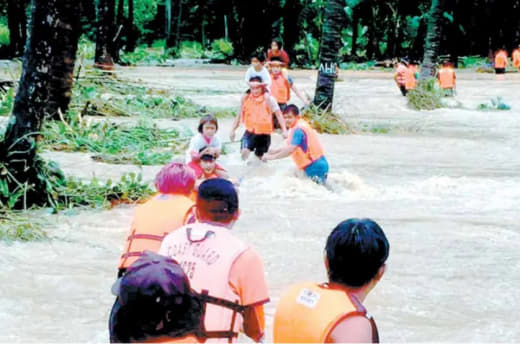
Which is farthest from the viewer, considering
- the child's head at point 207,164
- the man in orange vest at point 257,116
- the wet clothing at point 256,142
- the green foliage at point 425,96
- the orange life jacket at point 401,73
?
the orange life jacket at point 401,73

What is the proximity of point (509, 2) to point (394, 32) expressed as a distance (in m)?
5.98

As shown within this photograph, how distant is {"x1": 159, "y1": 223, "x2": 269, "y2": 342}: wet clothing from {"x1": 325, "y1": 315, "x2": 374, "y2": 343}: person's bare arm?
72 centimetres

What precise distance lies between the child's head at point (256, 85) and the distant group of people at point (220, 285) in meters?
7.54

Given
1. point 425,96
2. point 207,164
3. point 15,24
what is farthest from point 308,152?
point 15,24

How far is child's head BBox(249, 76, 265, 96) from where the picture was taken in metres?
12.3

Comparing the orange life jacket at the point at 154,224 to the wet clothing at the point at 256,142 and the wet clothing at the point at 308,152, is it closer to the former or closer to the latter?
the wet clothing at the point at 308,152

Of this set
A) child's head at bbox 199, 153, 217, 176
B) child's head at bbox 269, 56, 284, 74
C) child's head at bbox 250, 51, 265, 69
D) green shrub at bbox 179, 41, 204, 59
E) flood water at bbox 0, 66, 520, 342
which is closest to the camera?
flood water at bbox 0, 66, 520, 342

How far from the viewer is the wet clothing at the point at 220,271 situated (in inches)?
149

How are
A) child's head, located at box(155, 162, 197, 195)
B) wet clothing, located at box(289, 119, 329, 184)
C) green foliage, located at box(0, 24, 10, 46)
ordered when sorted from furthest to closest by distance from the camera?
green foliage, located at box(0, 24, 10, 46) < wet clothing, located at box(289, 119, 329, 184) < child's head, located at box(155, 162, 197, 195)

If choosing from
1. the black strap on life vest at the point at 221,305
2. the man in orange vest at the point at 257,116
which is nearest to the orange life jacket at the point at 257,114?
the man in orange vest at the point at 257,116

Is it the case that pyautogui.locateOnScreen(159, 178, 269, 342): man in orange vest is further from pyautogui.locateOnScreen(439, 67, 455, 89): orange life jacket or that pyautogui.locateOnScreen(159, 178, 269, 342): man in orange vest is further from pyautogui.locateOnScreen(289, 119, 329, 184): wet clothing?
pyautogui.locateOnScreen(439, 67, 455, 89): orange life jacket

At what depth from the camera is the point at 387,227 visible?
9789 mm

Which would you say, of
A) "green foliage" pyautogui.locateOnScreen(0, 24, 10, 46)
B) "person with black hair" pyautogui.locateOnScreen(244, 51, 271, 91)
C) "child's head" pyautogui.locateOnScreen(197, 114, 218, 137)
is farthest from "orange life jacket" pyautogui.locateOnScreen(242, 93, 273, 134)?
"green foliage" pyautogui.locateOnScreen(0, 24, 10, 46)

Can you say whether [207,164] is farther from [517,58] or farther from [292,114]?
[517,58]
